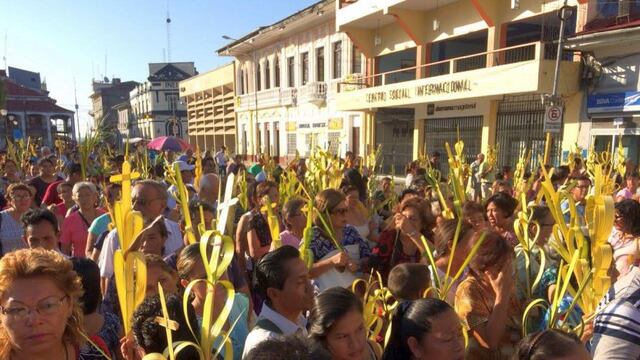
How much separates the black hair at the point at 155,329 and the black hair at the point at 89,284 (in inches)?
21.6

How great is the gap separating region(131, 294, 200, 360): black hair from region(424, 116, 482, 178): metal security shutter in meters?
11.8

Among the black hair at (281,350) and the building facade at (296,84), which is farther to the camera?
the building facade at (296,84)

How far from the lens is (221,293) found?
6.83ft

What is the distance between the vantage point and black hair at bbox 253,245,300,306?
76.4 inches

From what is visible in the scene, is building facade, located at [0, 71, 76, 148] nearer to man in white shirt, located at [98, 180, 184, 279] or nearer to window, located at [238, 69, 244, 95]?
window, located at [238, 69, 244, 95]

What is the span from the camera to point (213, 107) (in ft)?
108

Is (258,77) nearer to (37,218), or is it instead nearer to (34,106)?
(37,218)

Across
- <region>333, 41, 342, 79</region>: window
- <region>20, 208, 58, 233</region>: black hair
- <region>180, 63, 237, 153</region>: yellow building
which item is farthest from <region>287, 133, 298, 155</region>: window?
<region>20, 208, 58, 233</region>: black hair

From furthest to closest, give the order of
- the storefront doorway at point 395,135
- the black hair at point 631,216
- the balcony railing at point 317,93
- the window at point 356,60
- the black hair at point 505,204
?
the balcony railing at point 317,93 < the window at point 356,60 < the storefront doorway at point 395,135 < the black hair at point 505,204 < the black hair at point 631,216

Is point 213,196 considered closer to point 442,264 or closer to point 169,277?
point 169,277

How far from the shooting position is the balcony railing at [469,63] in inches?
443

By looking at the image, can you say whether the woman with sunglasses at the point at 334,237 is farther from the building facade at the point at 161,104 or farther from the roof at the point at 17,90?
the roof at the point at 17,90

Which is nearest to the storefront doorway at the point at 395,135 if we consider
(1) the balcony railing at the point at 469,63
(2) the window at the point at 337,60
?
(1) the balcony railing at the point at 469,63

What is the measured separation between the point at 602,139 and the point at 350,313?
11.0 metres
